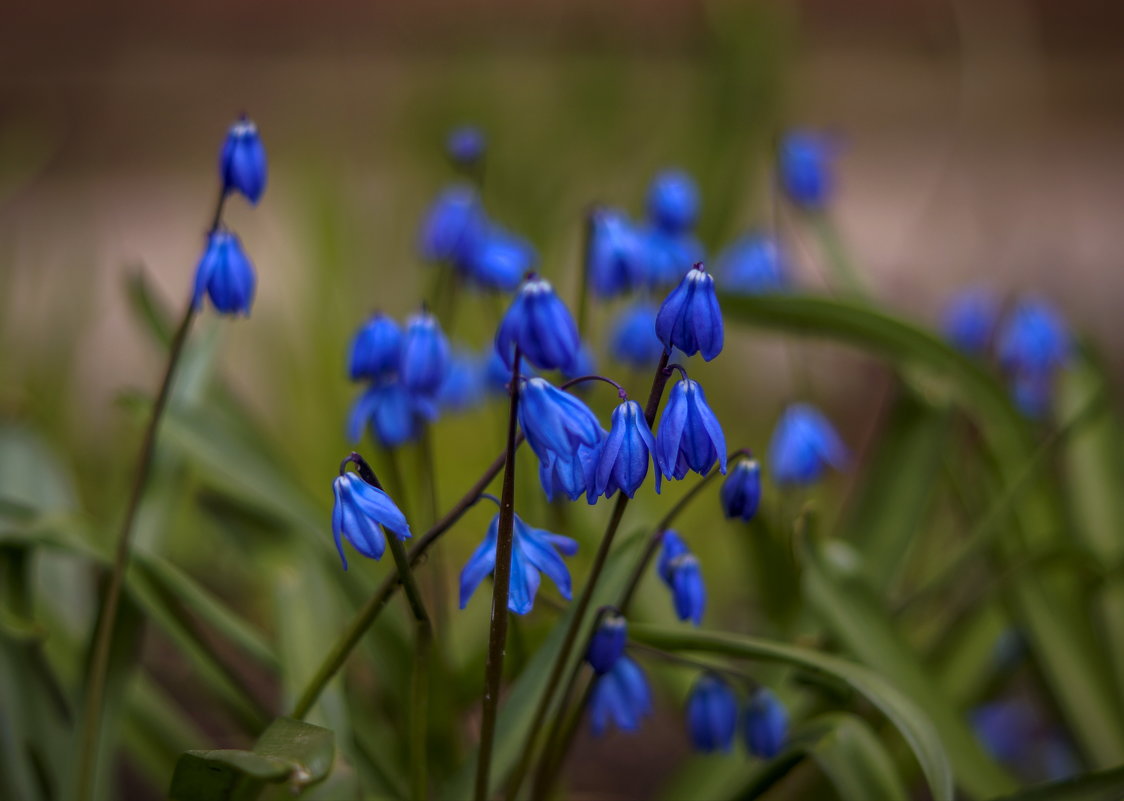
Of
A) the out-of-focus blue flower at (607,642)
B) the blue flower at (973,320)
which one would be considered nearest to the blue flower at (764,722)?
the out-of-focus blue flower at (607,642)

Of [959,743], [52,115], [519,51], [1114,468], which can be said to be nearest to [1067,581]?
[1114,468]

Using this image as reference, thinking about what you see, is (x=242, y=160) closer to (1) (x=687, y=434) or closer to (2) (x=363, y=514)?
(2) (x=363, y=514)

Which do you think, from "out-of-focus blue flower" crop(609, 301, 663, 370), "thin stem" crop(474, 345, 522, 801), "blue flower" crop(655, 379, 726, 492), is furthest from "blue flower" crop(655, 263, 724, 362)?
"out-of-focus blue flower" crop(609, 301, 663, 370)

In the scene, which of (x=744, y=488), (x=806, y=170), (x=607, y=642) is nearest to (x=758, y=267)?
(x=806, y=170)

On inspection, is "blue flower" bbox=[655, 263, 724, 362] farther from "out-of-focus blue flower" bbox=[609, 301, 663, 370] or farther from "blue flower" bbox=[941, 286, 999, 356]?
"blue flower" bbox=[941, 286, 999, 356]

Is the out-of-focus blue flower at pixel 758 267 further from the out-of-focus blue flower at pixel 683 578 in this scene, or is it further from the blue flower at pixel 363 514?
the blue flower at pixel 363 514

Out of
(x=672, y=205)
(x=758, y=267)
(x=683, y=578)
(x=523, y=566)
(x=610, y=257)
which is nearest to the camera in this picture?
(x=523, y=566)

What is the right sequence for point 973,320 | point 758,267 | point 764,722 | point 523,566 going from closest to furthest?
point 523,566 → point 764,722 → point 758,267 → point 973,320
